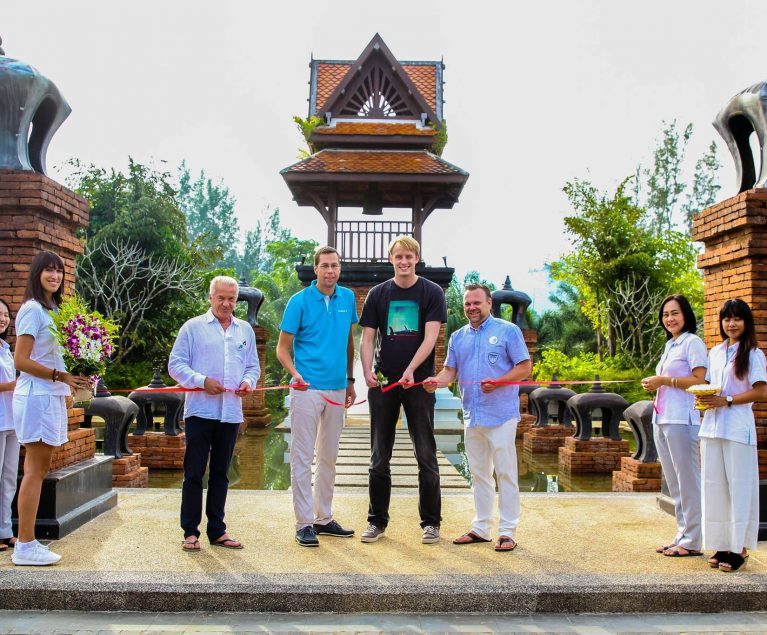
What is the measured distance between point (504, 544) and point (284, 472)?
4.92m

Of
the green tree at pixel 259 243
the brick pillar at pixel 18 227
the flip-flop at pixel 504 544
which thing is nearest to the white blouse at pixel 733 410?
the flip-flop at pixel 504 544

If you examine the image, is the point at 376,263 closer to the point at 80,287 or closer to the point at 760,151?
the point at 760,151

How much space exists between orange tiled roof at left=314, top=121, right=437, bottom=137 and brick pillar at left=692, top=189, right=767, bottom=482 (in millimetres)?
11345

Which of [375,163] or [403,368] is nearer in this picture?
[403,368]

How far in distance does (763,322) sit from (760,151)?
1227 mm

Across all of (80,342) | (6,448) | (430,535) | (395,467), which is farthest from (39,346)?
(395,467)

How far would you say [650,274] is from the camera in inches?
801

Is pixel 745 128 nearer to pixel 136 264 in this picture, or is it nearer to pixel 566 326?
pixel 136 264

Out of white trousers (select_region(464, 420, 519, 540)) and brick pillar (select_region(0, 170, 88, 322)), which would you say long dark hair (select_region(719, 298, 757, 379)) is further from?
brick pillar (select_region(0, 170, 88, 322))

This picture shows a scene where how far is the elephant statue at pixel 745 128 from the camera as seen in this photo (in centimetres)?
477

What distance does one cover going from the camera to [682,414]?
160 inches

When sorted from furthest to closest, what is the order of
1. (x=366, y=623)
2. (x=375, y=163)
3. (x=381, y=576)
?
(x=375, y=163) < (x=381, y=576) < (x=366, y=623)

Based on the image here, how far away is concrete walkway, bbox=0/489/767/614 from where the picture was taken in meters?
3.36

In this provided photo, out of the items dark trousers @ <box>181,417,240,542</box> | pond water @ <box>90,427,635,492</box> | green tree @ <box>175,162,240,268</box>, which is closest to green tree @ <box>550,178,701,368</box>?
pond water @ <box>90,427,635,492</box>
